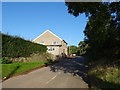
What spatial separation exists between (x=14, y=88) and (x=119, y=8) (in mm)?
10311

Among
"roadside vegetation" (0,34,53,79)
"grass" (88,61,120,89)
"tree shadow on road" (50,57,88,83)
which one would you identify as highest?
"roadside vegetation" (0,34,53,79)

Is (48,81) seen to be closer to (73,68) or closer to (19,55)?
(73,68)

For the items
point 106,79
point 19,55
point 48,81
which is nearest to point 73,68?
point 19,55

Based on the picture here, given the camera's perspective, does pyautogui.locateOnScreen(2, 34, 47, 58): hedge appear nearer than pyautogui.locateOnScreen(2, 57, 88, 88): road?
No

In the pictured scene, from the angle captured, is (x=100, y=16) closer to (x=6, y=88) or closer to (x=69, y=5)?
(x=69, y=5)

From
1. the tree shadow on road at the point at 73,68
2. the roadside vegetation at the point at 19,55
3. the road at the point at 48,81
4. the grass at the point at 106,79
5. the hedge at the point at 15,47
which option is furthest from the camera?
the hedge at the point at 15,47

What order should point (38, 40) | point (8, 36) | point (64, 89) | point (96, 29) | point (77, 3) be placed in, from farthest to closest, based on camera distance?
point (38, 40) → point (8, 36) → point (96, 29) → point (77, 3) → point (64, 89)

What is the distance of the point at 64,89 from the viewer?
32.3 ft

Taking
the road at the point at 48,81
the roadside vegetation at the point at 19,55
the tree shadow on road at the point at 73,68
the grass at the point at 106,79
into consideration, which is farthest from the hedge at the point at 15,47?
the grass at the point at 106,79

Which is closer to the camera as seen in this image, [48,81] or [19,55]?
[48,81]

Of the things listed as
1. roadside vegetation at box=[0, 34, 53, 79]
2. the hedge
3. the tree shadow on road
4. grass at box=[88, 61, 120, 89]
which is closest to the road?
the tree shadow on road

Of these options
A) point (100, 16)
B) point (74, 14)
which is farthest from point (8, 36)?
point (100, 16)

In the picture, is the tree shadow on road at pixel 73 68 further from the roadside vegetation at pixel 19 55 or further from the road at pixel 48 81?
the roadside vegetation at pixel 19 55

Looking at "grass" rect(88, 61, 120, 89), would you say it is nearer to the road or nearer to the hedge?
the road
